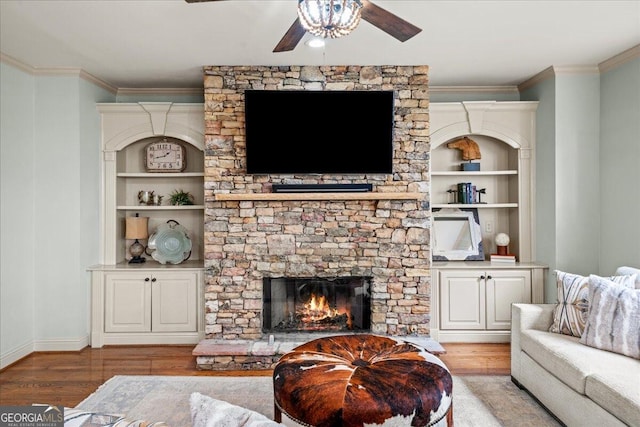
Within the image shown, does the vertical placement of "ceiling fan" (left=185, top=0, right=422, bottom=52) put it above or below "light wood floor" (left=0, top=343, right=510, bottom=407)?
above

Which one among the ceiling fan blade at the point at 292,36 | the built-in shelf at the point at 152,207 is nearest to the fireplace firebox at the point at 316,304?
the built-in shelf at the point at 152,207

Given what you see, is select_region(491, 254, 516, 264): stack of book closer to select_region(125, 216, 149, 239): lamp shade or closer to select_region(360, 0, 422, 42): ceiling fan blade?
select_region(360, 0, 422, 42): ceiling fan blade

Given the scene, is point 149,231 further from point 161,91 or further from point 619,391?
point 619,391

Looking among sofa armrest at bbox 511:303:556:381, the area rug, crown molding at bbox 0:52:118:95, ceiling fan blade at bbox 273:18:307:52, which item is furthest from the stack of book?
crown molding at bbox 0:52:118:95

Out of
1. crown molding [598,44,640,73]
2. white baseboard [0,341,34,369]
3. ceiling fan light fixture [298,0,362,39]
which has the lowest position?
white baseboard [0,341,34,369]

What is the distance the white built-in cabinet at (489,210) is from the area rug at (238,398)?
36.1 inches

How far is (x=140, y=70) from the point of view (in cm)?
407

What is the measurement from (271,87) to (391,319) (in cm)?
243

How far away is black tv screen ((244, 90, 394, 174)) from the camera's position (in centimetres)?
385

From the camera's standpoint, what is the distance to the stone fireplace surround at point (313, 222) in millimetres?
3957

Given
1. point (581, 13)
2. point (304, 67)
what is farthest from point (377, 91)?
point (581, 13)

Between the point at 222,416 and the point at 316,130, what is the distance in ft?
10.2

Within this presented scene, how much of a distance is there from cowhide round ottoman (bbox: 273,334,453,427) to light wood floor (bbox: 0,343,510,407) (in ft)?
4.62

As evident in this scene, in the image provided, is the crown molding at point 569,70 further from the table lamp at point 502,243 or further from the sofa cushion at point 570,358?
the sofa cushion at point 570,358
